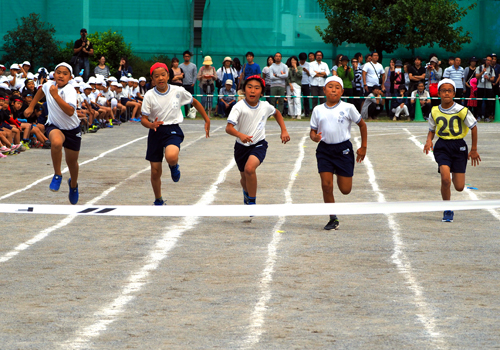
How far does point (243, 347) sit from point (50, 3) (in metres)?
28.2

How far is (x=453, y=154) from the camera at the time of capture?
10531mm

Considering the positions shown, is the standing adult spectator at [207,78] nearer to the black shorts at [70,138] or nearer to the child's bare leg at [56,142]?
the black shorts at [70,138]

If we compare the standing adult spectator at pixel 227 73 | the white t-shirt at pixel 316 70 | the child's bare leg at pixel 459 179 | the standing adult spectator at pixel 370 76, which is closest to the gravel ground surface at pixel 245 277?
the child's bare leg at pixel 459 179

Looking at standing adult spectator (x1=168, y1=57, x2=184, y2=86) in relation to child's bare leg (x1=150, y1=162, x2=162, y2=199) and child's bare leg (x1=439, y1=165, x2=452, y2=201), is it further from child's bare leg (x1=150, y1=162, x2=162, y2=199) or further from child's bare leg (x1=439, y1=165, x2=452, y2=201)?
child's bare leg (x1=439, y1=165, x2=452, y2=201)

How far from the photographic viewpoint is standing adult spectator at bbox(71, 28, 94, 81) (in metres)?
26.4

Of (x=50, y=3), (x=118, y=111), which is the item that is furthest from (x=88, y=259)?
(x=50, y=3)

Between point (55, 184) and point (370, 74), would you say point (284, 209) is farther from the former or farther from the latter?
point (370, 74)

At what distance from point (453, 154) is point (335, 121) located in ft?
5.82

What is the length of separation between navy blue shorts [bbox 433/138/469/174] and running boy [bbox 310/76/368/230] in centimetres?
136

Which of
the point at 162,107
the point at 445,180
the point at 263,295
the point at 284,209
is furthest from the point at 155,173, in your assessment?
the point at 263,295

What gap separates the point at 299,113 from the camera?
93.0 feet

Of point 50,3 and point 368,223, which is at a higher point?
point 50,3

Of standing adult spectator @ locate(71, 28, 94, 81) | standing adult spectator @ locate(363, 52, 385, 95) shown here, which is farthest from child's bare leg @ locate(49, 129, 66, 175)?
standing adult spectator @ locate(363, 52, 385, 95)

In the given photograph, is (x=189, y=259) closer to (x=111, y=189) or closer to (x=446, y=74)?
(x=111, y=189)
